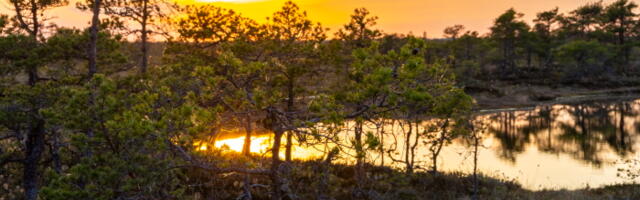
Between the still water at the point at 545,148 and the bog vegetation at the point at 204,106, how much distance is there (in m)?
2.68

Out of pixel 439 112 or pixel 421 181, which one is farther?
pixel 421 181

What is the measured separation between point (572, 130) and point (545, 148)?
37.9ft

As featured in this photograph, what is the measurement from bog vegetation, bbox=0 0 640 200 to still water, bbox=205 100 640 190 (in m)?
2.68

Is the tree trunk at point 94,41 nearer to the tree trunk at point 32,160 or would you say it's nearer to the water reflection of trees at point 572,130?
the tree trunk at point 32,160

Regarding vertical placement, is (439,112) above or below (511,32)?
below

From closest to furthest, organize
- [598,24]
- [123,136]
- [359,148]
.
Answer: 1. [123,136]
2. [359,148]
3. [598,24]

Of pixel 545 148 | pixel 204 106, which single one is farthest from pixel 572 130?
pixel 204 106

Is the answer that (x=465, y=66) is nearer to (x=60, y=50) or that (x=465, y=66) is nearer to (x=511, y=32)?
(x=511, y=32)

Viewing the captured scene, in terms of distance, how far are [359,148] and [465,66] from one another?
78868 mm

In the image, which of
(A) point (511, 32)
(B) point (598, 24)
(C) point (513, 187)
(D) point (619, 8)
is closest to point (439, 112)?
(C) point (513, 187)

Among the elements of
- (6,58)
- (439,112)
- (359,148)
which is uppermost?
(6,58)

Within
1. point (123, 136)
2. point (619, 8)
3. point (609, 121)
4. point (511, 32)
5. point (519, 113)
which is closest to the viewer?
point (123, 136)

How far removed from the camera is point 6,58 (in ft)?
44.0

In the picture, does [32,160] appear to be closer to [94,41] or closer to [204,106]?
[94,41]
